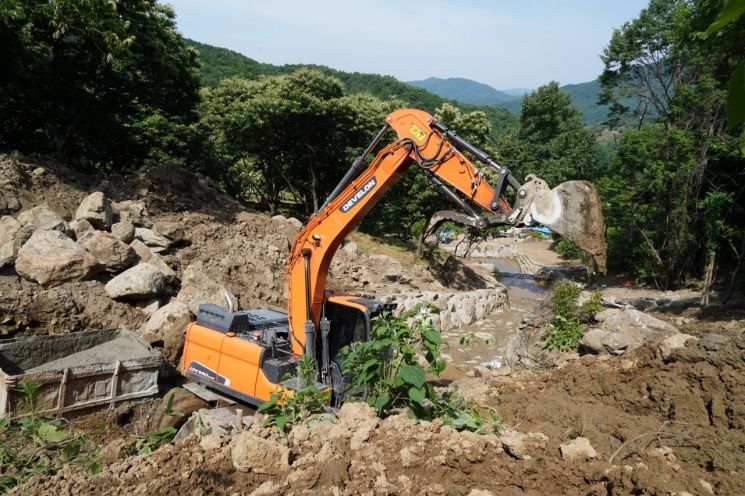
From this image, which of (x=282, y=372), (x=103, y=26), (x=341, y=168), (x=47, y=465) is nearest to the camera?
(x=47, y=465)

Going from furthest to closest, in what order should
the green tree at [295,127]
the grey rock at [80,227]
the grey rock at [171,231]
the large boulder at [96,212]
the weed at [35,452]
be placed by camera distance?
the green tree at [295,127] < the grey rock at [171,231] < the large boulder at [96,212] < the grey rock at [80,227] < the weed at [35,452]

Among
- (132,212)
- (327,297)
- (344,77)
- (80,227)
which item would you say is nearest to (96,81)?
(132,212)

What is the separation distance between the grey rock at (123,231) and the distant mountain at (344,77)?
20.7m

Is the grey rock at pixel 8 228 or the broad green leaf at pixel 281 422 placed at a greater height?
the broad green leaf at pixel 281 422

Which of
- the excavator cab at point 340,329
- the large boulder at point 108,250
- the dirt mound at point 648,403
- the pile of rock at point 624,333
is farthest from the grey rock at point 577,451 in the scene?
the large boulder at point 108,250

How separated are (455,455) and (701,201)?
1505 centimetres

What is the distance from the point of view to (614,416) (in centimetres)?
451

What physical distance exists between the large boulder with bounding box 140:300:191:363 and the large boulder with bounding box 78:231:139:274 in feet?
5.19

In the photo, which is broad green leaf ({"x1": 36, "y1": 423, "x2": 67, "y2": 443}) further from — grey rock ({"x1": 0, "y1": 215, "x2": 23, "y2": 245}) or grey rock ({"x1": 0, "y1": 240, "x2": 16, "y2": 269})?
grey rock ({"x1": 0, "y1": 215, "x2": 23, "y2": 245})

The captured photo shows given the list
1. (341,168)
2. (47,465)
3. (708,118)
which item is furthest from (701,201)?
(47,465)

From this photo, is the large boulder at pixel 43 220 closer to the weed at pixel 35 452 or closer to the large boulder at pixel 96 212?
the large boulder at pixel 96 212

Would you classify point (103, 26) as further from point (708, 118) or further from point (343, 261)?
point (708, 118)

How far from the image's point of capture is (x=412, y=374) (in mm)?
3207

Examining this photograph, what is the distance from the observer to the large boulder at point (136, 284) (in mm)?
8422
